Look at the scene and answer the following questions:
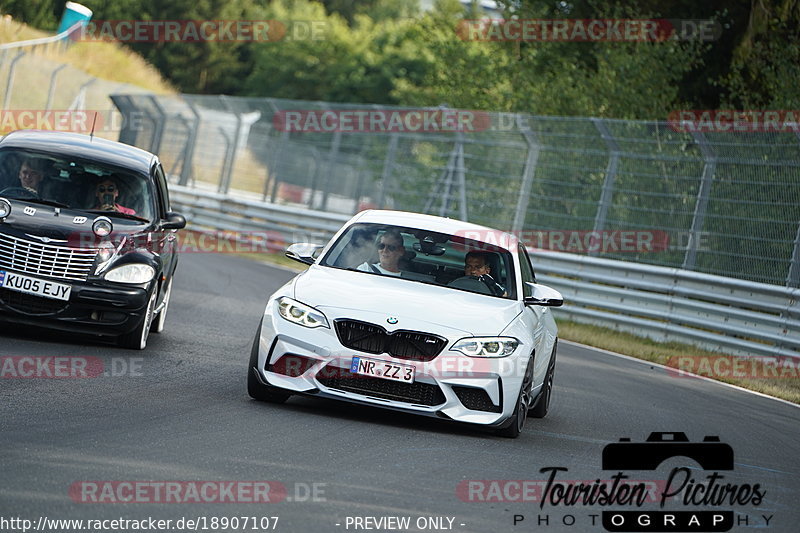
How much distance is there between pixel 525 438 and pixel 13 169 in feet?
17.0

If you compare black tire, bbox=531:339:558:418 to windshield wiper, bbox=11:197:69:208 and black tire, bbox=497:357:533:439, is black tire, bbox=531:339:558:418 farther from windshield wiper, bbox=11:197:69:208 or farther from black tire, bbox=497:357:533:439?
windshield wiper, bbox=11:197:69:208

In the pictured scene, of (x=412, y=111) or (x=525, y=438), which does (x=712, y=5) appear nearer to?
(x=412, y=111)

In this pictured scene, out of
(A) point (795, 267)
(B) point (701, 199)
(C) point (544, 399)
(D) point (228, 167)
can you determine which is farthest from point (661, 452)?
(D) point (228, 167)

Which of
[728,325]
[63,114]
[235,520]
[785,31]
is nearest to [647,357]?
[728,325]

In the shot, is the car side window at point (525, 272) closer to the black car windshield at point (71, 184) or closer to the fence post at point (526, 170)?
the black car windshield at point (71, 184)

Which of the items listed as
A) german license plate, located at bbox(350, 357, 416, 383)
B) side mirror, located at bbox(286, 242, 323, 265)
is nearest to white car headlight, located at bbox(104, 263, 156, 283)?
side mirror, located at bbox(286, 242, 323, 265)

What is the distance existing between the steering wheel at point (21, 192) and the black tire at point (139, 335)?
131 centimetres

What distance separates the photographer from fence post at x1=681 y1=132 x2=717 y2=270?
1925 cm

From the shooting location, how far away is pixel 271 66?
7769 cm

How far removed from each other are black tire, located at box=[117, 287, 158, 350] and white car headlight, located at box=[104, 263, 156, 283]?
181 millimetres

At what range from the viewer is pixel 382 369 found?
8.48 meters

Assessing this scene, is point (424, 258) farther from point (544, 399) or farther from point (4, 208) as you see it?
point (4, 208)

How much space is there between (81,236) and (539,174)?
13218 mm

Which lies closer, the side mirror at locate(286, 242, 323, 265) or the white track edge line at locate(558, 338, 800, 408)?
the side mirror at locate(286, 242, 323, 265)
